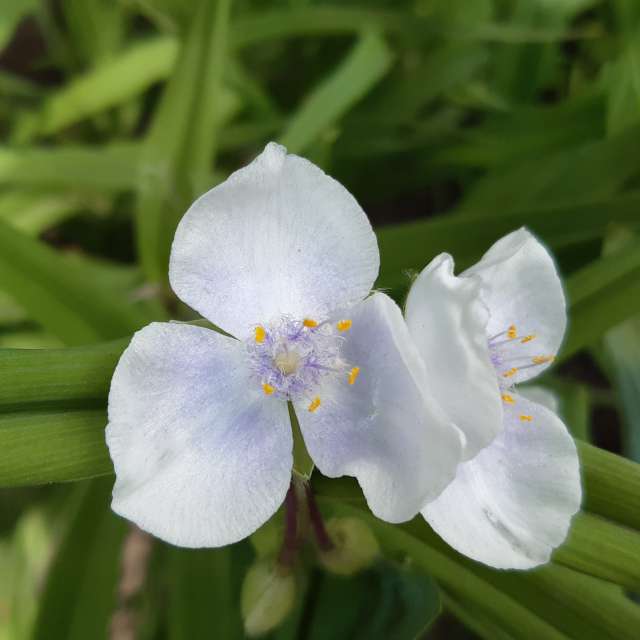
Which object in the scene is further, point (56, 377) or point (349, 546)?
point (349, 546)

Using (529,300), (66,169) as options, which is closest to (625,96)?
(529,300)

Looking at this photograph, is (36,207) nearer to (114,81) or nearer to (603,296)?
(114,81)

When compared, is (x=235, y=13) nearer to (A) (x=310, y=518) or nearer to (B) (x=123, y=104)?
(B) (x=123, y=104)

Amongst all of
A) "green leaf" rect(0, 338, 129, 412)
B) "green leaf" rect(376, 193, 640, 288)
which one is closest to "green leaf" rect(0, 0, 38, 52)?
"green leaf" rect(376, 193, 640, 288)

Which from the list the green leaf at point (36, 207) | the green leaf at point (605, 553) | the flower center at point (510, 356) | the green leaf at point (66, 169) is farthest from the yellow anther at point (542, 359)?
the green leaf at point (36, 207)

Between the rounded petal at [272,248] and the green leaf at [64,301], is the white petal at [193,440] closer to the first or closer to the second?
the rounded petal at [272,248]

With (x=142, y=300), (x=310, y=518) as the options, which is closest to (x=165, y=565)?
(x=142, y=300)

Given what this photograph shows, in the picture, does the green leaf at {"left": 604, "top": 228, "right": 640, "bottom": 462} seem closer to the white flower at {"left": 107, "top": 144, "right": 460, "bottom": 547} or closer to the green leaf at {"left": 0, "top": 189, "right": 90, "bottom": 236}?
the white flower at {"left": 107, "top": 144, "right": 460, "bottom": 547}
